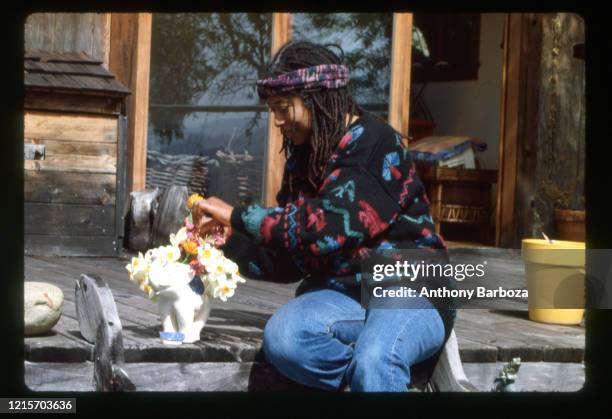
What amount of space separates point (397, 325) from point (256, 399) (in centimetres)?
30

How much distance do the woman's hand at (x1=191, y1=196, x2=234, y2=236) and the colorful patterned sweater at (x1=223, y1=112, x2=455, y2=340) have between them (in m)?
0.02

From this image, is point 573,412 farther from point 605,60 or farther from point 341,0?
point 341,0

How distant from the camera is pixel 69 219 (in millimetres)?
3811

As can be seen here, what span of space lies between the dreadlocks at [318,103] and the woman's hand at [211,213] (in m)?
0.20

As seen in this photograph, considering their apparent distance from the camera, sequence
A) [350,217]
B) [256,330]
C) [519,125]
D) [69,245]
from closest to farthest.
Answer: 1. [350,217]
2. [256,330]
3. [69,245]
4. [519,125]


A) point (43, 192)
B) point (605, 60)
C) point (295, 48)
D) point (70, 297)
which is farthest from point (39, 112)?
point (605, 60)

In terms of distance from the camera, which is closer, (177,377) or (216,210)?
(216,210)

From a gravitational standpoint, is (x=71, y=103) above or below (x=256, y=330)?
above

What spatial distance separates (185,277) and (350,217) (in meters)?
0.38

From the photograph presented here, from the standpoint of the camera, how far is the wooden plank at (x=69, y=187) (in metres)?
3.77

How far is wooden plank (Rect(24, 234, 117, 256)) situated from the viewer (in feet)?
12.2

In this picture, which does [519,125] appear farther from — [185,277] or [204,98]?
[185,277]

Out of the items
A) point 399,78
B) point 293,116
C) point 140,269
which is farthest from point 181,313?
point 399,78

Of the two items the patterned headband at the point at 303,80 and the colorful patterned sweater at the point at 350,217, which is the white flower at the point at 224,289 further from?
the patterned headband at the point at 303,80
